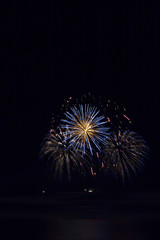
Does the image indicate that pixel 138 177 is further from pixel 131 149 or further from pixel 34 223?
pixel 34 223

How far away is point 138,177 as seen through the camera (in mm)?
80312

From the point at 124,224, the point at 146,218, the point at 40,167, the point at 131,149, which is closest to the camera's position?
the point at 124,224

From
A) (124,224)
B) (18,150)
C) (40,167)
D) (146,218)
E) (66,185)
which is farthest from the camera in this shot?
(18,150)

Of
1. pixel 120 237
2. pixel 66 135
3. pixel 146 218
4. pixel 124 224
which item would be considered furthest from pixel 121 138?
pixel 120 237

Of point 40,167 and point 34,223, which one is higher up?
point 40,167

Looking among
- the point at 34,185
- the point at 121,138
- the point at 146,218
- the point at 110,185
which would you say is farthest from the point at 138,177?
the point at 146,218

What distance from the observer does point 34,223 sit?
26.5 meters

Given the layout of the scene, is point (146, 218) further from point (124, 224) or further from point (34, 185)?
point (34, 185)

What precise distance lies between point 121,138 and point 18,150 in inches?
1496

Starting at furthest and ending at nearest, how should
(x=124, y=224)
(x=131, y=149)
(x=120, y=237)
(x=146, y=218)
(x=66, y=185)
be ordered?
(x=66, y=185) → (x=131, y=149) → (x=146, y=218) → (x=124, y=224) → (x=120, y=237)

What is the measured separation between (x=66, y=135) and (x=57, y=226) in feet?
96.6

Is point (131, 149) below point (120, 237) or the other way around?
the other way around

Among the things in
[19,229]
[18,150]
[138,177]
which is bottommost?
[19,229]

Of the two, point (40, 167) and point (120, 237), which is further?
point (40, 167)
